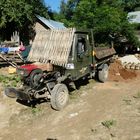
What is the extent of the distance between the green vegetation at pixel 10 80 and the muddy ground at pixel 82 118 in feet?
3.96

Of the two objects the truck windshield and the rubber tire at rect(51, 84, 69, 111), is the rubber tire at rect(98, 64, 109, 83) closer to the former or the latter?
the truck windshield

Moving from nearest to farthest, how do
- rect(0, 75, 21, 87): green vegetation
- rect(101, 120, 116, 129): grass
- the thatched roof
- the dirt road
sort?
the dirt road, rect(101, 120, 116, 129): grass, the thatched roof, rect(0, 75, 21, 87): green vegetation

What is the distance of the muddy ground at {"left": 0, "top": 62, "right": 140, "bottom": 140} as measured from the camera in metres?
7.46

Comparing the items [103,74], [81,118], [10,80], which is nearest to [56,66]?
[81,118]

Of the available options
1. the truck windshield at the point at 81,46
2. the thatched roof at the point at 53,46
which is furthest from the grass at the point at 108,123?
the truck windshield at the point at 81,46

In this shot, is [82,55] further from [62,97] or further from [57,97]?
[57,97]

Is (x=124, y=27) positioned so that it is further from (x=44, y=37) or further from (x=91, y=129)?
(x=91, y=129)

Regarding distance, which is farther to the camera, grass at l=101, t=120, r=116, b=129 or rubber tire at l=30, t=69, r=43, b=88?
rubber tire at l=30, t=69, r=43, b=88

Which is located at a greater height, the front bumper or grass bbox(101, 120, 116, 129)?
the front bumper

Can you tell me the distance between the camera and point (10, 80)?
42.2ft

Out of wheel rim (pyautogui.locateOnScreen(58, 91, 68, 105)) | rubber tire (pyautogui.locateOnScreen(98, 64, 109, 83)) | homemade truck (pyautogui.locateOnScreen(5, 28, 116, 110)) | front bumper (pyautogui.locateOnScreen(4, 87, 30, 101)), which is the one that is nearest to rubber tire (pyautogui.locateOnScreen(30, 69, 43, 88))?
homemade truck (pyautogui.locateOnScreen(5, 28, 116, 110))

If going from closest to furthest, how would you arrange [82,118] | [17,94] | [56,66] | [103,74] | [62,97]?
[82,118] < [17,94] < [62,97] < [56,66] < [103,74]

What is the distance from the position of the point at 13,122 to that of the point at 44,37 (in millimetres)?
3654

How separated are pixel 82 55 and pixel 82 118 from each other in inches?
111
